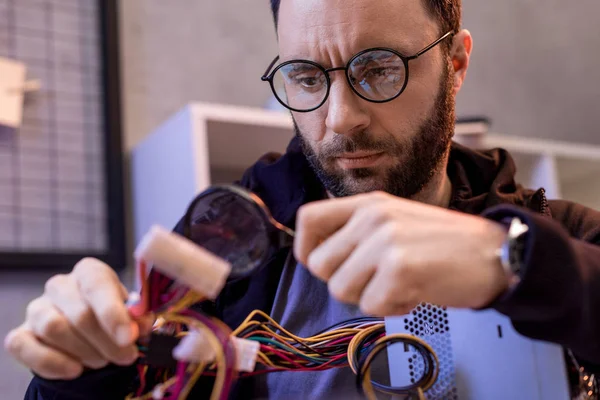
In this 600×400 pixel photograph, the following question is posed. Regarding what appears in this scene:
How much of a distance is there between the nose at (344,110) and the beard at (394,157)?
0.09 ft

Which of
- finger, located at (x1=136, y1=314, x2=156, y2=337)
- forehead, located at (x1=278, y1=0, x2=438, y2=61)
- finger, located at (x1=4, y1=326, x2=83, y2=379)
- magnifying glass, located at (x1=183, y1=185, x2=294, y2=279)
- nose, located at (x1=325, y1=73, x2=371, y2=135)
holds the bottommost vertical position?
finger, located at (x1=4, y1=326, x2=83, y2=379)

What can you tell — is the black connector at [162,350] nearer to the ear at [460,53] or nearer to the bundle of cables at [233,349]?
the bundle of cables at [233,349]

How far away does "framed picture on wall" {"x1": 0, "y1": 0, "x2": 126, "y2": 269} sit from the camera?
1548 mm

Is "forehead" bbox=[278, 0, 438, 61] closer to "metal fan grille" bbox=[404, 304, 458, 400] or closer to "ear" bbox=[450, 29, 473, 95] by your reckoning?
"ear" bbox=[450, 29, 473, 95]

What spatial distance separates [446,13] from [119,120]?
35.4 inches

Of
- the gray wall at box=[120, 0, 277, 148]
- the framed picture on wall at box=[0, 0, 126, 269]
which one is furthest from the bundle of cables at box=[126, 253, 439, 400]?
the gray wall at box=[120, 0, 277, 148]

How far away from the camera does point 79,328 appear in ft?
2.19

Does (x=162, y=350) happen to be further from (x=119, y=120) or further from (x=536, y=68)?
(x=536, y=68)

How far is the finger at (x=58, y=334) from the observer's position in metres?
0.68

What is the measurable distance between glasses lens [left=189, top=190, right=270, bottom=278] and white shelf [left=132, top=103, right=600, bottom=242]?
2.55 ft

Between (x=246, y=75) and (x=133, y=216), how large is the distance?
556mm

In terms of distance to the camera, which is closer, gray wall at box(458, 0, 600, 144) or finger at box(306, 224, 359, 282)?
finger at box(306, 224, 359, 282)

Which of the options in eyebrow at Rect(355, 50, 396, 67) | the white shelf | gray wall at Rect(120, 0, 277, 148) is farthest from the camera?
gray wall at Rect(120, 0, 277, 148)

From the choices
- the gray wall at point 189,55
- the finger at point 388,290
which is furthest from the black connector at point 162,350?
the gray wall at point 189,55
